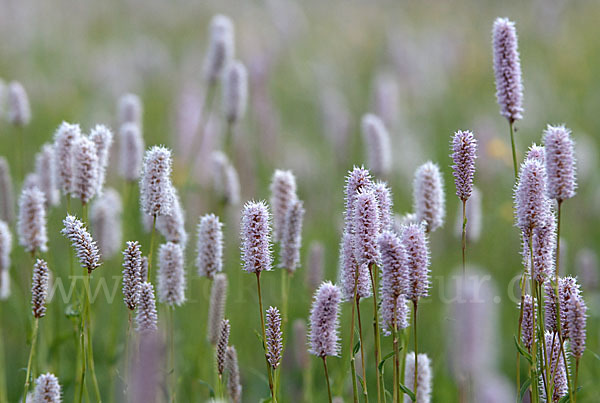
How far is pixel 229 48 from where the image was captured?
4.39 metres

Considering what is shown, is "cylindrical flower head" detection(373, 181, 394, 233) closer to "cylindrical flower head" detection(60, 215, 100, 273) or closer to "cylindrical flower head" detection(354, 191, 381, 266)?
"cylindrical flower head" detection(354, 191, 381, 266)

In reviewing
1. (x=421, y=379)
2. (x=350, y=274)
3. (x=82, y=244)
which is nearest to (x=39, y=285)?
(x=82, y=244)

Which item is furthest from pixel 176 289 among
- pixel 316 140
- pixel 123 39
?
pixel 123 39

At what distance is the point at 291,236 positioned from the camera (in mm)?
2771

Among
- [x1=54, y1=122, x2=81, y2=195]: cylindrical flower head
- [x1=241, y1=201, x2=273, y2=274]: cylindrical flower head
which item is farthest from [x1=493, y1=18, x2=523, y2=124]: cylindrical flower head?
[x1=54, y1=122, x2=81, y2=195]: cylindrical flower head

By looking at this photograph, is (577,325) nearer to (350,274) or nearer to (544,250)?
(544,250)

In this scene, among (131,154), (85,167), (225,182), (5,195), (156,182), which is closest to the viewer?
(156,182)

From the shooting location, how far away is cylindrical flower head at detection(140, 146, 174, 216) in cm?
238

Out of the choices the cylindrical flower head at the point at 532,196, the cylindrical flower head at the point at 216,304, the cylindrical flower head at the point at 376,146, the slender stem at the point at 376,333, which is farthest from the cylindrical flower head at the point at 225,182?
the cylindrical flower head at the point at 532,196

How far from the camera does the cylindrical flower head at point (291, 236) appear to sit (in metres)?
2.73

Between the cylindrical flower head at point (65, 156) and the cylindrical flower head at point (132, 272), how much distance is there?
2.21 ft

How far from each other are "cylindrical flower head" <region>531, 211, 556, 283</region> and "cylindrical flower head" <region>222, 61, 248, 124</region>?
6.89 feet

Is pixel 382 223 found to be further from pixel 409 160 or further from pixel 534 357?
pixel 409 160

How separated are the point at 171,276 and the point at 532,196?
1175 millimetres
